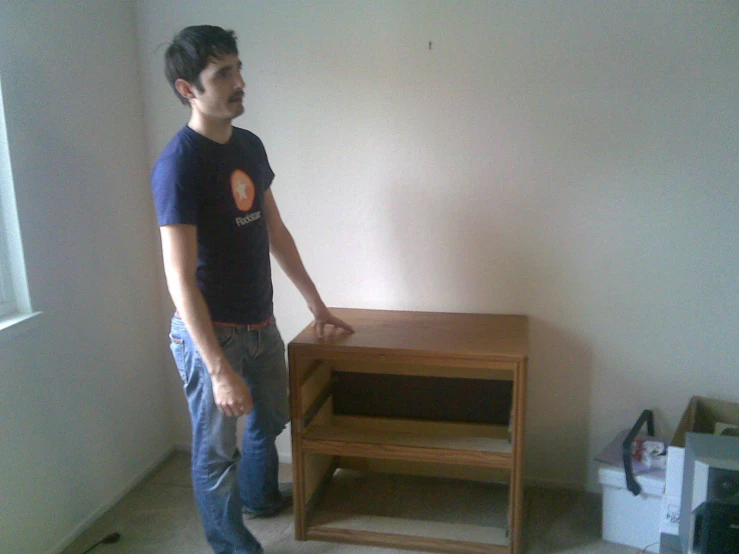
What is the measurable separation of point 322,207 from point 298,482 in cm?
94

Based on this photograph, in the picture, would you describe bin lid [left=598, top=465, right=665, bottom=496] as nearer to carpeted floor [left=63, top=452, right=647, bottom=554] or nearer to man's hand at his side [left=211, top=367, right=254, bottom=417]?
carpeted floor [left=63, top=452, right=647, bottom=554]

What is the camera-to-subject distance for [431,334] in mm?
1896

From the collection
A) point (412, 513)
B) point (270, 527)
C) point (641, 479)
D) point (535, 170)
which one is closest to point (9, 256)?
point (270, 527)

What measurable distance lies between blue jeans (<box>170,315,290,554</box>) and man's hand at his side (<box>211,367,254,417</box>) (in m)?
0.09

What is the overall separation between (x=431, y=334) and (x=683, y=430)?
80cm

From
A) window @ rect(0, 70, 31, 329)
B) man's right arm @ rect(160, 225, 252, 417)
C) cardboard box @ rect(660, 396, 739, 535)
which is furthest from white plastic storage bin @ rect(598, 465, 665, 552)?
window @ rect(0, 70, 31, 329)

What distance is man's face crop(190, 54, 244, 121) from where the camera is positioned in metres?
1.54

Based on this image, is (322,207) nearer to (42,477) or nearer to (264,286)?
(264,286)

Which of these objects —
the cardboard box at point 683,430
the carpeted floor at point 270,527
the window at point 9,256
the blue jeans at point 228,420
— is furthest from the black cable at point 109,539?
the cardboard box at point 683,430

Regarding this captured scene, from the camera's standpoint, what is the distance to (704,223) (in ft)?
6.20

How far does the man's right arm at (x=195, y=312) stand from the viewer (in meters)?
1.49

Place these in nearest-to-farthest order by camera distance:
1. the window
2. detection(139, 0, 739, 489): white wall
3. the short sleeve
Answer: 1. the short sleeve
2. the window
3. detection(139, 0, 739, 489): white wall

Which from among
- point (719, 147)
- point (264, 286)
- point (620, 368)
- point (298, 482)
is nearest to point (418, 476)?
point (298, 482)

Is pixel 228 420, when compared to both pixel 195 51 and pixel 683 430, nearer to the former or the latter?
pixel 195 51
